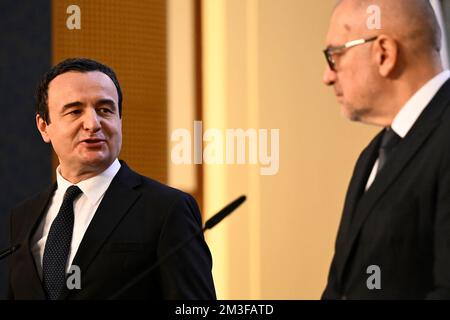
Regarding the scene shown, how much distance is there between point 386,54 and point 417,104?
16cm

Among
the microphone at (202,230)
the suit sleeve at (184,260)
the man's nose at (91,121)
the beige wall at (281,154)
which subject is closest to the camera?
the microphone at (202,230)

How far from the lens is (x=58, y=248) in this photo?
265 centimetres

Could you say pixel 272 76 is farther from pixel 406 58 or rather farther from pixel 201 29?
pixel 406 58

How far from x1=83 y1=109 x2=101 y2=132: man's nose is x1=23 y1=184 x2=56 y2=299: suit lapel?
29cm

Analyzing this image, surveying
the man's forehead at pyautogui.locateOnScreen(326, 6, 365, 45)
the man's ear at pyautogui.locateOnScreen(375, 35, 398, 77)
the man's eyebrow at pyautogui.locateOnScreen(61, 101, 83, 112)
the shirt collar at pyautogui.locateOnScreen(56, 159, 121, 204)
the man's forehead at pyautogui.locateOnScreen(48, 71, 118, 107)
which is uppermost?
the man's forehead at pyautogui.locateOnScreen(326, 6, 365, 45)

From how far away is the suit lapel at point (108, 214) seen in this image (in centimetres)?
261

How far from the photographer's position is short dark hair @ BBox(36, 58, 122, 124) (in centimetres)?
278

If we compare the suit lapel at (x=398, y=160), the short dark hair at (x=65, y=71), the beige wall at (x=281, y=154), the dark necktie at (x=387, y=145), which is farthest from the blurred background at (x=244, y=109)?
the suit lapel at (x=398, y=160)

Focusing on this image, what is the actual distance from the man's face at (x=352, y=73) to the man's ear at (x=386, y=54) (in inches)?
1.0

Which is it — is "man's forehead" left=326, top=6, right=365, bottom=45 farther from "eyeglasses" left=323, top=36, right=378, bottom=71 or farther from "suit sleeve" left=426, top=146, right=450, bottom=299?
"suit sleeve" left=426, top=146, right=450, bottom=299

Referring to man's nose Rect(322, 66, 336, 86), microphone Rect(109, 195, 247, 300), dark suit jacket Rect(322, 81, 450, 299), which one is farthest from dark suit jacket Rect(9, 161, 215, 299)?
man's nose Rect(322, 66, 336, 86)

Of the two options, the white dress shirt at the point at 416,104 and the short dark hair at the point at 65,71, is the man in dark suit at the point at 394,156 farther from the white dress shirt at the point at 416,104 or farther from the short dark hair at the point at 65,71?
the short dark hair at the point at 65,71

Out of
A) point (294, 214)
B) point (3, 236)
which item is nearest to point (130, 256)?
point (294, 214)

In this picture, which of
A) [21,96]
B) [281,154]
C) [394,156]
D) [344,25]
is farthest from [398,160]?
[21,96]
